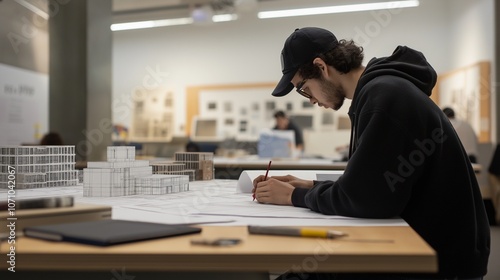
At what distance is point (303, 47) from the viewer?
1.78 meters

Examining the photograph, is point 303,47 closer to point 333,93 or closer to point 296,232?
point 333,93

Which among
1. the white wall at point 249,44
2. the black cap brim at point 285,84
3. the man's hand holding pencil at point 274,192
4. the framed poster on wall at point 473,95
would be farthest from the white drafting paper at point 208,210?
the white wall at point 249,44

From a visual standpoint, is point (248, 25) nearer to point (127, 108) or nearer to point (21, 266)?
point (127, 108)

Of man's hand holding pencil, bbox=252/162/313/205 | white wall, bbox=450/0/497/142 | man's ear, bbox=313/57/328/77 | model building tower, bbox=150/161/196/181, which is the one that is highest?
white wall, bbox=450/0/497/142

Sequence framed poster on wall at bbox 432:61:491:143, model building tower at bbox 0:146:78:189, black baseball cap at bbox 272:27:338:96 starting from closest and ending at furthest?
black baseball cap at bbox 272:27:338:96
model building tower at bbox 0:146:78:189
framed poster on wall at bbox 432:61:491:143

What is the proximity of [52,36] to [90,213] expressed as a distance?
3.76m

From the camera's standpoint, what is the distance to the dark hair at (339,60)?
5.93 ft

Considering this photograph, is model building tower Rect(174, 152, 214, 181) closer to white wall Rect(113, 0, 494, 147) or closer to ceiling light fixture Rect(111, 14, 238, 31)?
white wall Rect(113, 0, 494, 147)

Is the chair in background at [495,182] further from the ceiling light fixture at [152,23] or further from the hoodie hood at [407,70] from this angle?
the ceiling light fixture at [152,23]

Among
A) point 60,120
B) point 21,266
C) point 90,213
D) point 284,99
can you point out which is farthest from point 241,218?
point 284,99

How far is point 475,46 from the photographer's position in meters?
7.62

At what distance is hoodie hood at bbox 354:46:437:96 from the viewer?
5.22ft

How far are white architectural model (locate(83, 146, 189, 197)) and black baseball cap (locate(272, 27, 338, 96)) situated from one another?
0.61m

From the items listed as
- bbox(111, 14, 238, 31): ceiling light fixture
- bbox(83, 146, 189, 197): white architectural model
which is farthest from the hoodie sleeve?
bbox(111, 14, 238, 31): ceiling light fixture
